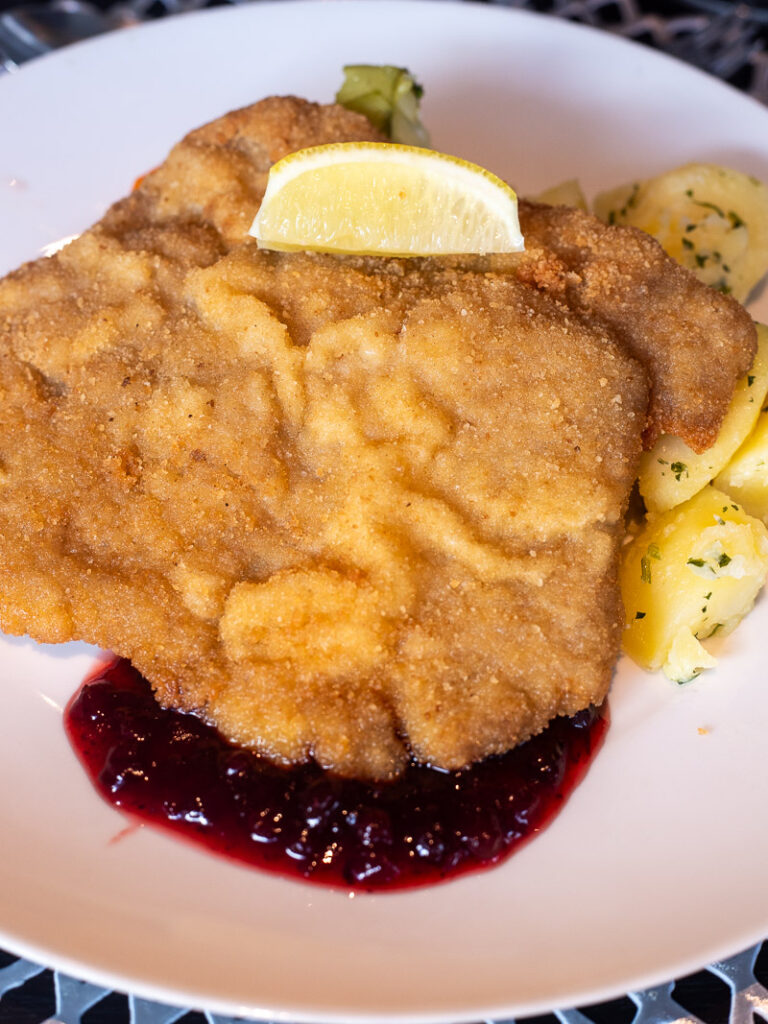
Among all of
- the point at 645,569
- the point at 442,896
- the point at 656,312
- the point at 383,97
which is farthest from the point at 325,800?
the point at 383,97

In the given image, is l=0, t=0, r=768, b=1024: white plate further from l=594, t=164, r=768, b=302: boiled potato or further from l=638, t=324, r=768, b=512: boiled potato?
l=594, t=164, r=768, b=302: boiled potato

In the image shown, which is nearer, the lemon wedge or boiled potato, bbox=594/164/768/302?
the lemon wedge

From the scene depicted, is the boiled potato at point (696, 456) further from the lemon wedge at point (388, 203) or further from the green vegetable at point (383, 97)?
the green vegetable at point (383, 97)

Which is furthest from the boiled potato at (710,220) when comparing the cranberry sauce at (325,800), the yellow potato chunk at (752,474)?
the cranberry sauce at (325,800)

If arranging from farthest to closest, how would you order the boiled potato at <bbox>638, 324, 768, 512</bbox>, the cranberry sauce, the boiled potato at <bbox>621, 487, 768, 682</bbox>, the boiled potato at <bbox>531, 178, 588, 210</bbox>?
the boiled potato at <bbox>531, 178, 588, 210</bbox> → the boiled potato at <bbox>638, 324, 768, 512</bbox> → the boiled potato at <bbox>621, 487, 768, 682</bbox> → the cranberry sauce

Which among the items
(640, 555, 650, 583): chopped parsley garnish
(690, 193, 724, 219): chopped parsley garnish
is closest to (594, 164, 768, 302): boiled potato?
(690, 193, 724, 219): chopped parsley garnish

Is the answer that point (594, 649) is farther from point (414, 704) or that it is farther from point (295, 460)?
point (295, 460)

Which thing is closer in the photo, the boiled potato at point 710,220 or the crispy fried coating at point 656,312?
the crispy fried coating at point 656,312

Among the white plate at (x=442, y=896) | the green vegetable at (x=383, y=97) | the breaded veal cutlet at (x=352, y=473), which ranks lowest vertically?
→ the white plate at (x=442, y=896)
